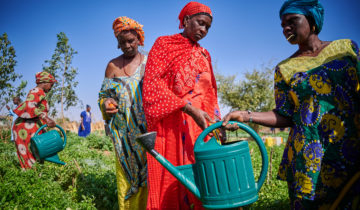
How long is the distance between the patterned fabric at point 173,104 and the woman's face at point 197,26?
0.06m

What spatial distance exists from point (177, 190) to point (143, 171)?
808mm

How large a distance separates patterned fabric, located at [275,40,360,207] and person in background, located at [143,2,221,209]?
61 centimetres

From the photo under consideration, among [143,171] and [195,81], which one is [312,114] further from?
[143,171]

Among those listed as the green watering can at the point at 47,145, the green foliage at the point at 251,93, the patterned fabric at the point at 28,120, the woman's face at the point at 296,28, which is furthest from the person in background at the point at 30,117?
the green foliage at the point at 251,93

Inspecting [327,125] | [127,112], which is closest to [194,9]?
[127,112]

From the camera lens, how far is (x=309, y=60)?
1.67m

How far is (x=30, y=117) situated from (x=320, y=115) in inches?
172

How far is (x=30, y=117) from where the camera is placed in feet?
14.1

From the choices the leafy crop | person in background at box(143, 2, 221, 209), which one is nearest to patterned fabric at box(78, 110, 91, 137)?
the leafy crop

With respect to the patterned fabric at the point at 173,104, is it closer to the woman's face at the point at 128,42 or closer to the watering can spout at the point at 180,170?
the watering can spout at the point at 180,170

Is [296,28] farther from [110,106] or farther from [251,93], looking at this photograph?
[251,93]

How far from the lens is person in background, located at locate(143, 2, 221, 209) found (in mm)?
1874

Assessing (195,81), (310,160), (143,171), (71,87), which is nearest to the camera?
(310,160)

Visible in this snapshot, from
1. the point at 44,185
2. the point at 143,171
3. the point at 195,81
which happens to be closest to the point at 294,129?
the point at 195,81
